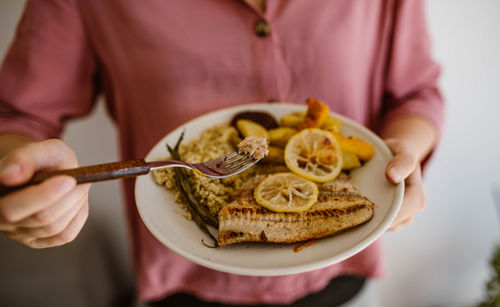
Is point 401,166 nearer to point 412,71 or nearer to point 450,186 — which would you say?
point 412,71

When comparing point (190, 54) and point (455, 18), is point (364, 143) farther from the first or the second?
point (455, 18)

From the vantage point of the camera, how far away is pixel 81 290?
1765 mm

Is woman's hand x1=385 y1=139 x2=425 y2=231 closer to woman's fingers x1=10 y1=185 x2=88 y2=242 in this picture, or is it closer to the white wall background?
woman's fingers x1=10 y1=185 x2=88 y2=242

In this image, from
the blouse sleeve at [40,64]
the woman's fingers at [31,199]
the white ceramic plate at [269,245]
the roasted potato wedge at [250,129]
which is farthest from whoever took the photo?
the blouse sleeve at [40,64]

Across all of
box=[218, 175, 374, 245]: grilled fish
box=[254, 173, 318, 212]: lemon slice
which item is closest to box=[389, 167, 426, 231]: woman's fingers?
box=[218, 175, 374, 245]: grilled fish

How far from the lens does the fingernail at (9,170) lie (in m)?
0.52

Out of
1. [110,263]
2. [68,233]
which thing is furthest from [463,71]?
[110,263]

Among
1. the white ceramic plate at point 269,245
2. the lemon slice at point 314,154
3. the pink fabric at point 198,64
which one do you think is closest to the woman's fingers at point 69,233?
the white ceramic plate at point 269,245

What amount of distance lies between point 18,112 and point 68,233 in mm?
614

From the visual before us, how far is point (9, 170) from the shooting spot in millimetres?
521

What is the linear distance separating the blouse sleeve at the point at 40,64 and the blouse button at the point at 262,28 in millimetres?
570

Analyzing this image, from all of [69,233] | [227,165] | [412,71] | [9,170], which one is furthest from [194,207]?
[412,71]

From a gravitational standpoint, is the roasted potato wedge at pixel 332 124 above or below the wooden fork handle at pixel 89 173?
below

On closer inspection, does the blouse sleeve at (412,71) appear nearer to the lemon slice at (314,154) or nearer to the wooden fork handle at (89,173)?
the lemon slice at (314,154)
